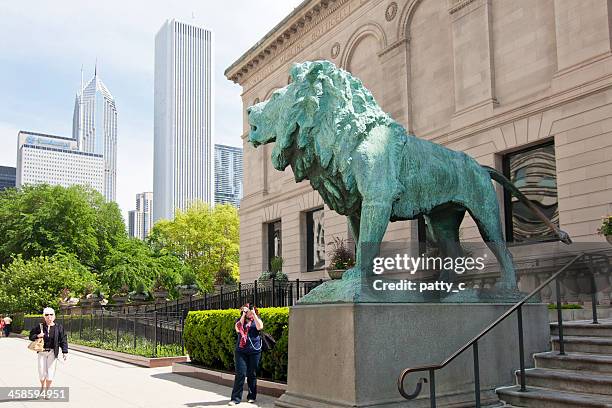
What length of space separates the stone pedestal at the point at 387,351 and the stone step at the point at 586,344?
0.63 meters

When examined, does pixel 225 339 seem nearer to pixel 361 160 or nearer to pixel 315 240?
pixel 361 160

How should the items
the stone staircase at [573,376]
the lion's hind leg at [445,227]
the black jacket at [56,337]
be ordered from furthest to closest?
the black jacket at [56,337]
the lion's hind leg at [445,227]
the stone staircase at [573,376]

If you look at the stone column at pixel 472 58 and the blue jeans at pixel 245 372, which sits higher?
the stone column at pixel 472 58

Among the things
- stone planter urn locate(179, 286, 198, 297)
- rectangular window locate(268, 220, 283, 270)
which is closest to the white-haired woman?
stone planter urn locate(179, 286, 198, 297)

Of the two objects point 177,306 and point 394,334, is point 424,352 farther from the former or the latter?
point 177,306

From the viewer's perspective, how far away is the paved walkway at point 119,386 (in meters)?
11.7

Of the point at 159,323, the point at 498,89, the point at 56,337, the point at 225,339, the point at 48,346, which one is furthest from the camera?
the point at 498,89

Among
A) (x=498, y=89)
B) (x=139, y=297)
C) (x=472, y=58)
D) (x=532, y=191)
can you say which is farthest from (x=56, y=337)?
(x=139, y=297)

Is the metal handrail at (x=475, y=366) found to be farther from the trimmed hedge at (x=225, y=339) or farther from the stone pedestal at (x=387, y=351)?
the trimmed hedge at (x=225, y=339)

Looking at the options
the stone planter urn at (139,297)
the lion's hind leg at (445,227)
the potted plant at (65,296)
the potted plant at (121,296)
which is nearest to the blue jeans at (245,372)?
the lion's hind leg at (445,227)

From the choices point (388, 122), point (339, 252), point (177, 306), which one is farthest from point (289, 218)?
point (388, 122)

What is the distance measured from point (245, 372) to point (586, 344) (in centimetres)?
602

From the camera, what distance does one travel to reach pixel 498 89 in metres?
23.2

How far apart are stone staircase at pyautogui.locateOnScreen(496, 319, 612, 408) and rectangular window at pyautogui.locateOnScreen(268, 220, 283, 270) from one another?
30479 mm
